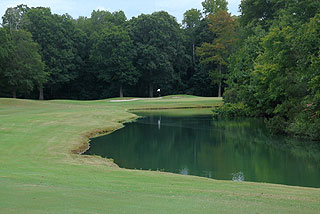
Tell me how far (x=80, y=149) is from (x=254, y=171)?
9523 mm

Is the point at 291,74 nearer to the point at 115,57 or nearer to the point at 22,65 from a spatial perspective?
the point at 22,65

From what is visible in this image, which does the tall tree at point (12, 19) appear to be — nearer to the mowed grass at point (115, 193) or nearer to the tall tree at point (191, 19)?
the tall tree at point (191, 19)

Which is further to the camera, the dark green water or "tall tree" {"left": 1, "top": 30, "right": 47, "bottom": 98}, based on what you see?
"tall tree" {"left": 1, "top": 30, "right": 47, "bottom": 98}

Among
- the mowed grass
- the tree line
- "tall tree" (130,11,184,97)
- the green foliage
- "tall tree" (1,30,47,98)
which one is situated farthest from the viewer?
"tall tree" (130,11,184,97)

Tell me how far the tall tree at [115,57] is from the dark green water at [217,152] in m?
40.1

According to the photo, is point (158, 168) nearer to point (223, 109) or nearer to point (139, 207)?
point (139, 207)

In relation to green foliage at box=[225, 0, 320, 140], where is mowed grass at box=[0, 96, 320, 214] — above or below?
below

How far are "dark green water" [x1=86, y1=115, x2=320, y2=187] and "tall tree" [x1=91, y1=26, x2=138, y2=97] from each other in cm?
4010

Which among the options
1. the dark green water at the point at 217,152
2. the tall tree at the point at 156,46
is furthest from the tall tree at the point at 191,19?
the dark green water at the point at 217,152

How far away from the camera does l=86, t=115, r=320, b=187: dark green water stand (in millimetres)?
16469

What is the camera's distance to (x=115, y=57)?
71.2 m

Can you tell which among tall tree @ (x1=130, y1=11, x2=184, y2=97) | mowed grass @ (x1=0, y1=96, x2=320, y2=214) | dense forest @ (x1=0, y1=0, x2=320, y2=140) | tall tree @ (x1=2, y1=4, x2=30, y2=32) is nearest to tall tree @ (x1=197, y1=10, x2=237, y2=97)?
dense forest @ (x1=0, y1=0, x2=320, y2=140)

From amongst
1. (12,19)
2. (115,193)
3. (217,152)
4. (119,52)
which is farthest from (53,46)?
(115,193)

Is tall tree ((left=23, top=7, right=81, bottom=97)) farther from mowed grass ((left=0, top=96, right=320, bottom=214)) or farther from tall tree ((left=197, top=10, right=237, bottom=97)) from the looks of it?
mowed grass ((left=0, top=96, right=320, bottom=214))
